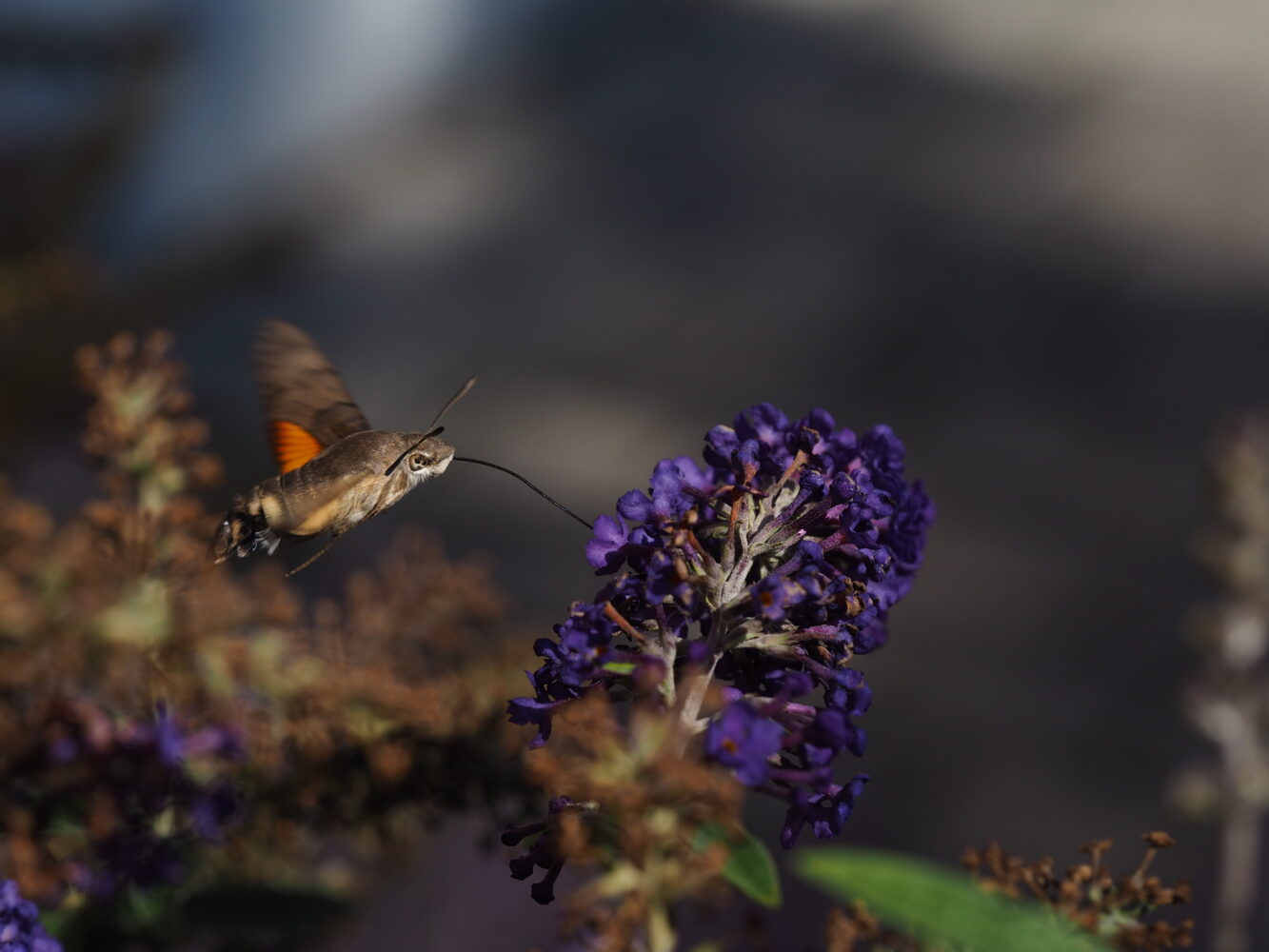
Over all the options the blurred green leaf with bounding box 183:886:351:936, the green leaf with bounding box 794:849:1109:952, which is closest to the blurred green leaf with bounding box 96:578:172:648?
the blurred green leaf with bounding box 183:886:351:936

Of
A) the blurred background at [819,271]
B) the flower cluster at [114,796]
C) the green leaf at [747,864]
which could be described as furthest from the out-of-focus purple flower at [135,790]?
the blurred background at [819,271]

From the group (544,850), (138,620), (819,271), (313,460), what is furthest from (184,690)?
(819,271)

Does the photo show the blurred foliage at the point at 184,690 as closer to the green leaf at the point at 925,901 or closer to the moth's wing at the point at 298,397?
the moth's wing at the point at 298,397

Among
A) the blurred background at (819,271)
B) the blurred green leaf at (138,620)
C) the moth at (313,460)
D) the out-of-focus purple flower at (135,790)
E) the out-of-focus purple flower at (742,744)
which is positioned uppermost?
the blurred background at (819,271)

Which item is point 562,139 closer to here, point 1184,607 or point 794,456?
point 1184,607

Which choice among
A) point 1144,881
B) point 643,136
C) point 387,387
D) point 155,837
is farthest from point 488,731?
point 387,387

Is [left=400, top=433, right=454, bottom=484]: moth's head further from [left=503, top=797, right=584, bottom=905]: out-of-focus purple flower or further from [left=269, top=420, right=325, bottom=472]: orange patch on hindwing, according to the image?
[left=503, top=797, right=584, bottom=905]: out-of-focus purple flower
